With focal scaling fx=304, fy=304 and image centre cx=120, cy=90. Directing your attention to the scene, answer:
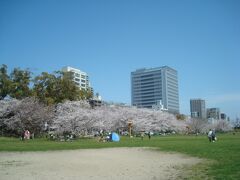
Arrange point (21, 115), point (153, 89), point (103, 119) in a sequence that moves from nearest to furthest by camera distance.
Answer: point (21, 115), point (103, 119), point (153, 89)

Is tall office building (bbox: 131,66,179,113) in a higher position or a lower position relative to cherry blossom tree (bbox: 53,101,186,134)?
higher

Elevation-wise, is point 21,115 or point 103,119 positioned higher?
point 21,115

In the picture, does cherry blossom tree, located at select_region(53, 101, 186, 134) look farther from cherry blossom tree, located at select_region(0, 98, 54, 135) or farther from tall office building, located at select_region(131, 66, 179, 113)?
tall office building, located at select_region(131, 66, 179, 113)

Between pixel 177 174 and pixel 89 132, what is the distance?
1820 inches

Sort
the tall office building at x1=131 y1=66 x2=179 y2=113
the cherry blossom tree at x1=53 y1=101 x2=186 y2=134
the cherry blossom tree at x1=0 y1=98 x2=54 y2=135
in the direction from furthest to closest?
the tall office building at x1=131 y1=66 x2=179 y2=113, the cherry blossom tree at x1=0 y1=98 x2=54 y2=135, the cherry blossom tree at x1=53 y1=101 x2=186 y2=134

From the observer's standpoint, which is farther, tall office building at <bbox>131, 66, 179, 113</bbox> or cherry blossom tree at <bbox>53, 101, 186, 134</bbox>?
tall office building at <bbox>131, 66, 179, 113</bbox>

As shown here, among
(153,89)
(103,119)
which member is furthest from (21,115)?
(153,89)

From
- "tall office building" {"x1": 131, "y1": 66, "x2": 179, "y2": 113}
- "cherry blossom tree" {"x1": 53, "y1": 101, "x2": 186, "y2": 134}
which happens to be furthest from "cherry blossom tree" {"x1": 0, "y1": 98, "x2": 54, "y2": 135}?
"tall office building" {"x1": 131, "y1": 66, "x2": 179, "y2": 113}

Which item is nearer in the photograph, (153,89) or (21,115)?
(21,115)

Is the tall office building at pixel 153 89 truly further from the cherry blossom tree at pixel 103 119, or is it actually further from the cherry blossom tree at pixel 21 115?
the cherry blossom tree at pixel 21 115

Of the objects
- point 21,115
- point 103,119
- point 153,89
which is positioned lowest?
point 103,119

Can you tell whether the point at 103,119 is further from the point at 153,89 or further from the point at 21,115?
the point at 153,89

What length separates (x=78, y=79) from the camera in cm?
14575

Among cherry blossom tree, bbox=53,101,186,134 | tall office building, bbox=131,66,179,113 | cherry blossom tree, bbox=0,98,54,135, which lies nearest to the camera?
cherry blossom tree, bbox=53,101,186,134
